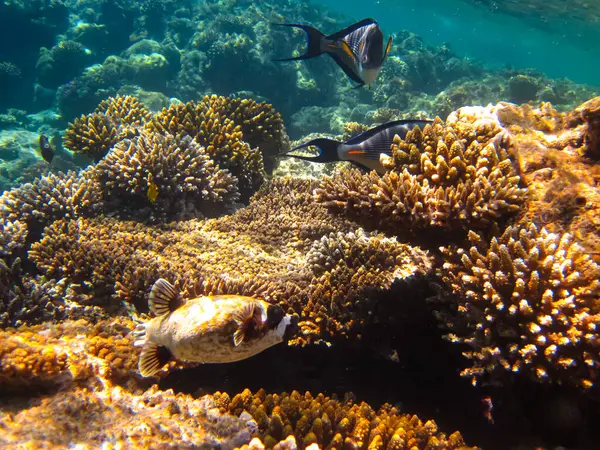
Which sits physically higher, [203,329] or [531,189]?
[531,189]

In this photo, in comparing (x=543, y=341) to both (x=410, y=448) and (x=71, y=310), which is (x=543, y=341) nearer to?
(x=410, y=448)

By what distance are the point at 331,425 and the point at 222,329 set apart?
1057 mm

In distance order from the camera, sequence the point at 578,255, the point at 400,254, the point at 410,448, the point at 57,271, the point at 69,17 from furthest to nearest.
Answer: the point at 69,17 < the point at 57,271 < the point at 400,254 < the point at 578,255 < the point at 410,448

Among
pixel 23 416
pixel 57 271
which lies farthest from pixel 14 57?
pixel 23 416

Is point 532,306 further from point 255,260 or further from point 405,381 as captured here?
point 255,260

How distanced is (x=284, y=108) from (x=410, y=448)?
16045 mm

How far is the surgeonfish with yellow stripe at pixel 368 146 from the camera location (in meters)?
3.46

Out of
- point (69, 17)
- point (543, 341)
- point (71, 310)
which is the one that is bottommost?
point (71, 310)

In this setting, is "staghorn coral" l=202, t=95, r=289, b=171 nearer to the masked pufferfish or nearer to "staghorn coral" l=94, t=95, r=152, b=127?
"staghorn coral" l=94, t=95, r=152, b=127

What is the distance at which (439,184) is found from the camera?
315 centimetres

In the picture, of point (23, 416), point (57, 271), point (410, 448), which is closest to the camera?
point (23, 416)

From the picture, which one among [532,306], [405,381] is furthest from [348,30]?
[405,381]

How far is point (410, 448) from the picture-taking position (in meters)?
2.32

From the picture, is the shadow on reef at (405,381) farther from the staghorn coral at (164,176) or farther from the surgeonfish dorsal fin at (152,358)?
the staghorn coral at (164,176)
